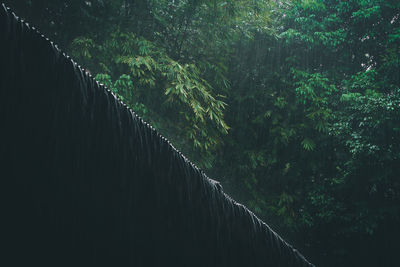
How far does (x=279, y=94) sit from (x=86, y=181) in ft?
27.8

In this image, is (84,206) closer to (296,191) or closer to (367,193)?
(367,193)

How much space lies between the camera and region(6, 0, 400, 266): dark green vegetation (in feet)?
21.8

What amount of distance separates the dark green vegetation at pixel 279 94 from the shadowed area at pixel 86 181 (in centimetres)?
439

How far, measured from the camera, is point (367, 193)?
8250 millimetres

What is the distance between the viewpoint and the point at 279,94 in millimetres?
9352

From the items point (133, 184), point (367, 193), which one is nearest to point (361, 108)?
point (367, 193)

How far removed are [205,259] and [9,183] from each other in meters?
1.30

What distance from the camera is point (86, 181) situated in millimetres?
1393

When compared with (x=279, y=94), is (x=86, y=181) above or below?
below

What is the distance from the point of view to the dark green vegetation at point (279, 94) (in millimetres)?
6637

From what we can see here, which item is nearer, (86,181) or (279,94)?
(86,181)

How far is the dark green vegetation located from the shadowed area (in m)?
4.39

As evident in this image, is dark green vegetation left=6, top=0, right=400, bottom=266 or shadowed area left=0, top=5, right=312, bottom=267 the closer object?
shadowed area left=0, top=5, right=312, bottom=267

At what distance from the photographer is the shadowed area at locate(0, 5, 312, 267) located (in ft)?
3.59
